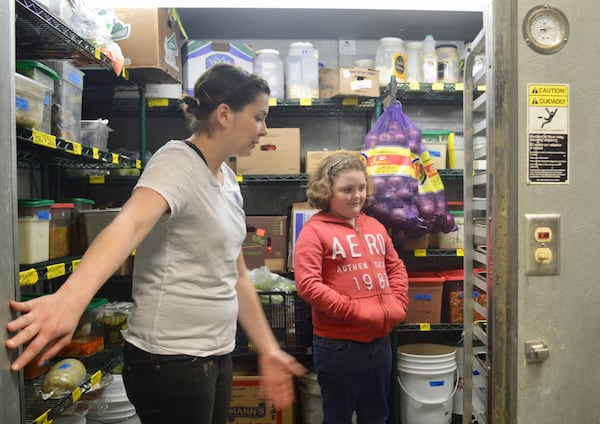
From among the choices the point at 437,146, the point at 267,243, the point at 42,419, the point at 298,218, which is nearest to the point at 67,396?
the point at 42,419

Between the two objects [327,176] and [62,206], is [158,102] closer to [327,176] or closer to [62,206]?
[62,206]

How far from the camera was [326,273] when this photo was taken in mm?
2627

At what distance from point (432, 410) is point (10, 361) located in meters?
2.88

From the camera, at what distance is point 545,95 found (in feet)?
3.46

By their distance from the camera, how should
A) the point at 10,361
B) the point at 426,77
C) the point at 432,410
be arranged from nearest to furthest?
the point at 10,361 → the point at 432,410 → the point at 426,77

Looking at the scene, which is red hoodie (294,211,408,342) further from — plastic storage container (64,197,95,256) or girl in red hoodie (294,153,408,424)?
plastic storage container (64,197,95,256)

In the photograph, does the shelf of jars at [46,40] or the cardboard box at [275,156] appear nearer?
the shelf of jars at [46,40]

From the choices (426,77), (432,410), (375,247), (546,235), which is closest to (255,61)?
(426,77)

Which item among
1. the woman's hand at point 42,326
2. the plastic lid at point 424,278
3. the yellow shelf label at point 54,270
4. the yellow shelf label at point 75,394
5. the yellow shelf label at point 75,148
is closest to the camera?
the woman's hand at point 42,326

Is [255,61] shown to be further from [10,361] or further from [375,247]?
[10,361]

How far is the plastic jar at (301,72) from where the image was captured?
11.4 feet

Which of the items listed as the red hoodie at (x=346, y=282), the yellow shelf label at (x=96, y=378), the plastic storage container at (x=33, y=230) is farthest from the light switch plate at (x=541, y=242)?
the yellow shelf label at (x=96, y=378)

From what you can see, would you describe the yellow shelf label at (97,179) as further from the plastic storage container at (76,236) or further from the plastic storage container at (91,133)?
the plastic storage container at (76,236)

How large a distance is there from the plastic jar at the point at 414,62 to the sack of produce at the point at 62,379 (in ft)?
8.89
